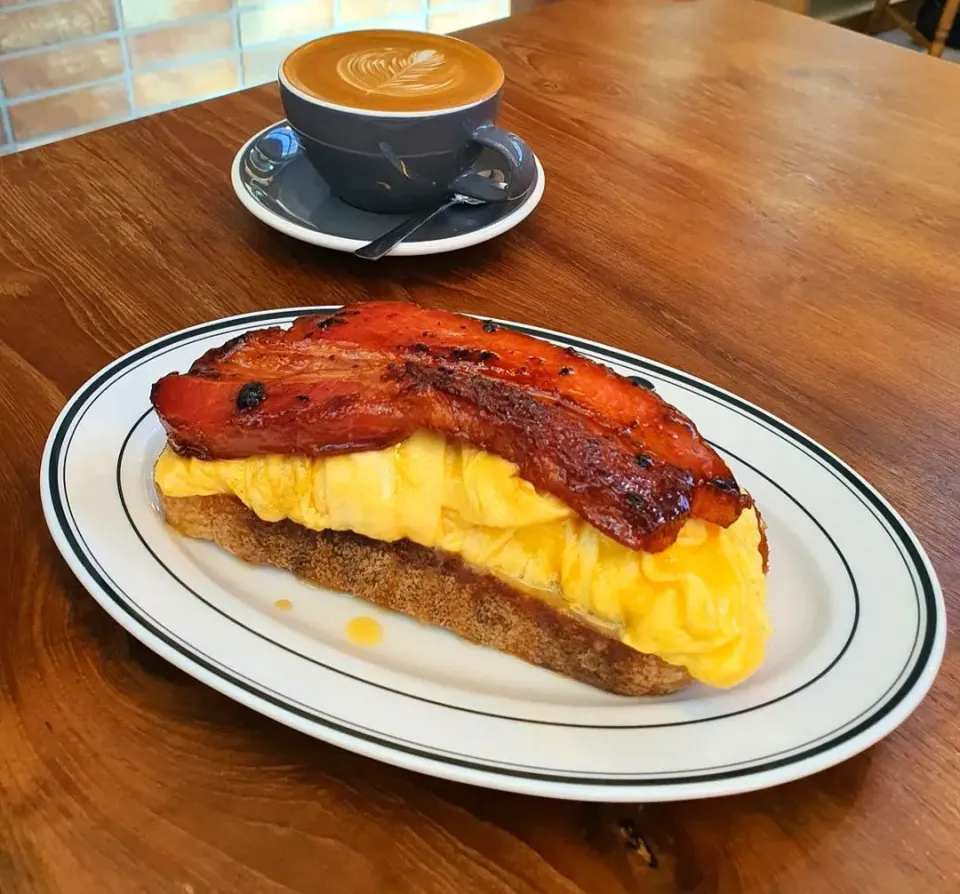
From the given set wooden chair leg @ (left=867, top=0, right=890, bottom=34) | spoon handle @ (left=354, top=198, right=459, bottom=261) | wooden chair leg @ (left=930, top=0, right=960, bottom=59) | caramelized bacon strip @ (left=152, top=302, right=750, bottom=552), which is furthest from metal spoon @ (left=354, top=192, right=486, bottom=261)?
wooden chair leg @ (left=867, top=0, right=890, bottom=34)

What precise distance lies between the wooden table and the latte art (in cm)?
23

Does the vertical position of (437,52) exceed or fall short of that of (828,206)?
it exceeds it

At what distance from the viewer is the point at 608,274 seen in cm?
134

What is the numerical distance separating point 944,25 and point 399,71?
3565mm

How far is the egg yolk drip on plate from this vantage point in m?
0.72

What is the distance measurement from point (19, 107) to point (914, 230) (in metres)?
2.36

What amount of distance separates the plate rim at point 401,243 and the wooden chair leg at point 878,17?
4013 millimetres

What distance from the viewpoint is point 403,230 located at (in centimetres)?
130

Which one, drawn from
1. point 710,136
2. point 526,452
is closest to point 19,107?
point 710,136

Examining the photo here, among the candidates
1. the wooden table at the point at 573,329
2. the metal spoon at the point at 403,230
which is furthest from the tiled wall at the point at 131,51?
the metal spoon at the point at 403,230

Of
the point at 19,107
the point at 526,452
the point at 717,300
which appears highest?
the point at 526,452

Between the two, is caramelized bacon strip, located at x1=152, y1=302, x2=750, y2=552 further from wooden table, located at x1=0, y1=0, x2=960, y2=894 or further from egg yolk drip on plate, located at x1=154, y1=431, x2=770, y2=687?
wooden table, located at x1=0, y1=0, x2=960, y2=894

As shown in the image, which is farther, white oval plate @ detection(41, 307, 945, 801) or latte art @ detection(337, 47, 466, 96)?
latte art @ detection(337, 47, 466, 96)

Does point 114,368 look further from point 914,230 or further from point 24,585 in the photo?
point 914,230
